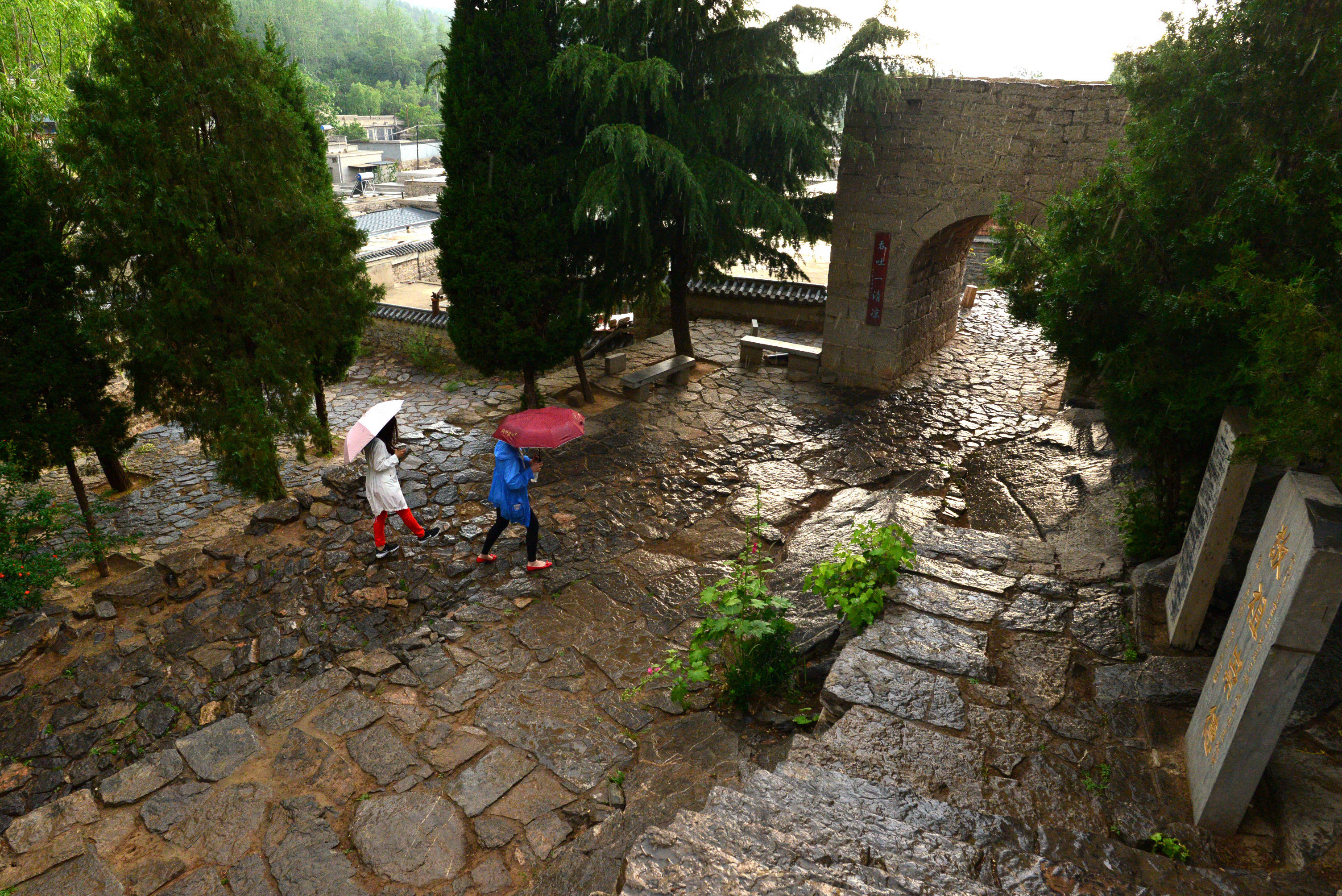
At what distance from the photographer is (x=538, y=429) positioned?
6898 millimetres

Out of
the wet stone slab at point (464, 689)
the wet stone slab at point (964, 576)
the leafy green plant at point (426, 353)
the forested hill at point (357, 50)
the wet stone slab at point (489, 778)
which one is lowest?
the leafy green plant at point (426, 353)

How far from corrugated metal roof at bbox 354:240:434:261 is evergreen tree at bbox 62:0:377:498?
12048mm

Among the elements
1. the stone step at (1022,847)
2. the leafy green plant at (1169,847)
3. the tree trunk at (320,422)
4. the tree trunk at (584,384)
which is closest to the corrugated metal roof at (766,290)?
the tree trunk at (584,384)

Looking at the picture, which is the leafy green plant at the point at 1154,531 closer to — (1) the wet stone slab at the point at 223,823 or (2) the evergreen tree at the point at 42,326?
(1) the wet stone slab at the point at 223,823

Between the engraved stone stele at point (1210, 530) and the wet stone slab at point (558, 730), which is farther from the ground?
the engraved stone stele at point (1210, 530)

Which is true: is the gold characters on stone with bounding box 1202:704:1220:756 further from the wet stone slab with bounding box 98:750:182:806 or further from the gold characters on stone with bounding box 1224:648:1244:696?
the wet stone slab with bounding box 98:750:182:806

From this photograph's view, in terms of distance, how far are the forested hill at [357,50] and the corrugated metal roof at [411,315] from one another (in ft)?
187

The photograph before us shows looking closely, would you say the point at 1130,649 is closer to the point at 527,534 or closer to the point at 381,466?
the point at 527,534

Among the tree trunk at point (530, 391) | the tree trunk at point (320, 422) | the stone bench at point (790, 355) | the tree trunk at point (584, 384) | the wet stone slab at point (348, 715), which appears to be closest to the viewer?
the wet stone slab at point (348, 715)

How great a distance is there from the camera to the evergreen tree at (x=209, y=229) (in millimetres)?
7230

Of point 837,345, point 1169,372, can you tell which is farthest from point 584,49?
point 1169,372

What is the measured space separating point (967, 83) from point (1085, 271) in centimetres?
631

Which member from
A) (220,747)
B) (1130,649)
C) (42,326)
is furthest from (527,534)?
(42,326)

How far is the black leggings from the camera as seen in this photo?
714 cm
